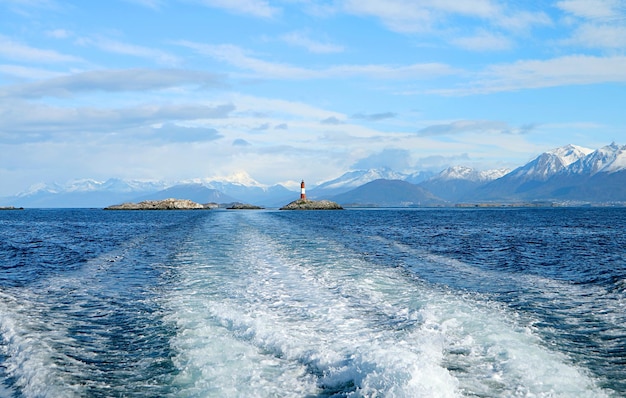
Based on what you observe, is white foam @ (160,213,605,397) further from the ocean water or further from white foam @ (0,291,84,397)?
white foam @ (0,291,84,397)

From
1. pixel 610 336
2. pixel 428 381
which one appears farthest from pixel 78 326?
pixel 610 336

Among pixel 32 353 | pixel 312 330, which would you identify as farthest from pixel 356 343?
pixel 32 353

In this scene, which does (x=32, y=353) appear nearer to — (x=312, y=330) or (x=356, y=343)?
(x=312, y=330)

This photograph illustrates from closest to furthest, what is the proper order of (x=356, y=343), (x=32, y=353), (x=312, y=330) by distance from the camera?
(x=32, y=353) → (x=356, y=343) → (x=312, y=330)

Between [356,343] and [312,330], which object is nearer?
[356,343]

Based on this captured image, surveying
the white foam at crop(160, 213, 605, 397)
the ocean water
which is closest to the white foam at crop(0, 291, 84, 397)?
the ocean water

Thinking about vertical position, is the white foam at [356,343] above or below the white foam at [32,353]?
above

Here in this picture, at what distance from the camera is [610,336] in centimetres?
1352

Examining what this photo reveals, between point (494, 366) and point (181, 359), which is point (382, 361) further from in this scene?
point (181, 359)

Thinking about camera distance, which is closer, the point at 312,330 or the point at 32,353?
the point at 32,353

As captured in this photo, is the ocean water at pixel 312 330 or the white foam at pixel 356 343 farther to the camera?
the ocean water at pixel 312 330

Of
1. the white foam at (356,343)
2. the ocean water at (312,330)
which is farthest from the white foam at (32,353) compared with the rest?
the white foam at (356,343)

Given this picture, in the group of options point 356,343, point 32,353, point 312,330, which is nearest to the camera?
point 32,353

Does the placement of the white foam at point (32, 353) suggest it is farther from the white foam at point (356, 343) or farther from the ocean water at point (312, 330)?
the white foam at point (356, 343)
